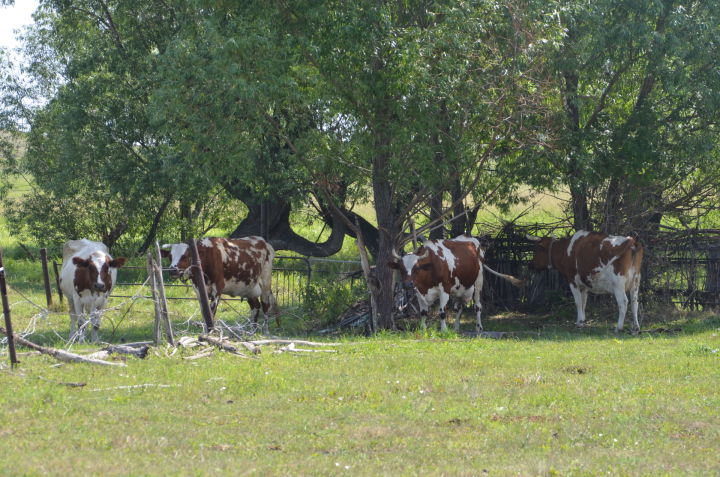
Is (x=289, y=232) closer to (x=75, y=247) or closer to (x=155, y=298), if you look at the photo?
(x=75, y=247)

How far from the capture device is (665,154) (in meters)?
18.6

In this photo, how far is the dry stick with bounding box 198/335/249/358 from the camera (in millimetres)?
12546

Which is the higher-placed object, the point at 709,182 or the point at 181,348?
the point at 709,182

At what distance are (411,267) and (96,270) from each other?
6016mm

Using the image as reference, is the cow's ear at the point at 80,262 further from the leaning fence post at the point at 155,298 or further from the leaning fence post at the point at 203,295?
the leaning fence post at the point at 155,298

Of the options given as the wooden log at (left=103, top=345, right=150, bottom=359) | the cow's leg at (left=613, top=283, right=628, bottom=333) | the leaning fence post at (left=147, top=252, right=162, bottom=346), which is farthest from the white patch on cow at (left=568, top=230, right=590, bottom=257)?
the wooden log at (left=103, top=345, right=150, bottom=359)

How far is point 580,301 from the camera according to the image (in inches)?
761

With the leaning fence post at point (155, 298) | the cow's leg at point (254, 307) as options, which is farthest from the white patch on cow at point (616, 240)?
the leaning fence post at point (155, 298)

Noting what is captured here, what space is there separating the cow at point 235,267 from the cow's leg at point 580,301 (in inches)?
260

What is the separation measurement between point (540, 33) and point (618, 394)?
→ 8.53 metres

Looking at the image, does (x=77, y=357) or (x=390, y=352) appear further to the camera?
(x=390, y=352)

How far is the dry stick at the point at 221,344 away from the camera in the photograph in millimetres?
12546

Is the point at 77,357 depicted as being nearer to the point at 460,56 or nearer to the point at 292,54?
the point at 292,54

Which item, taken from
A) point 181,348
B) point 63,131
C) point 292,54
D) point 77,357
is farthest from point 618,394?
point 63,131
